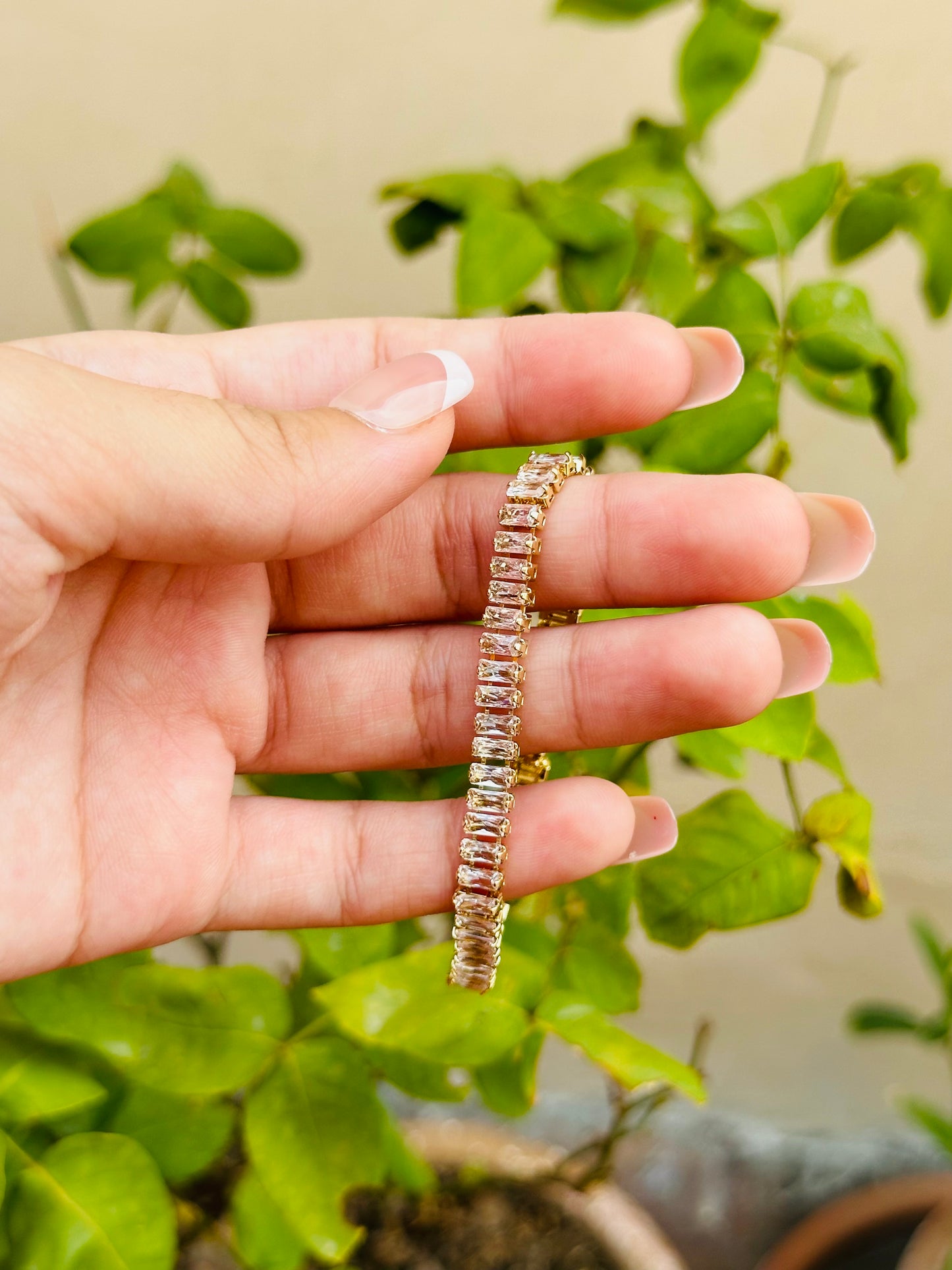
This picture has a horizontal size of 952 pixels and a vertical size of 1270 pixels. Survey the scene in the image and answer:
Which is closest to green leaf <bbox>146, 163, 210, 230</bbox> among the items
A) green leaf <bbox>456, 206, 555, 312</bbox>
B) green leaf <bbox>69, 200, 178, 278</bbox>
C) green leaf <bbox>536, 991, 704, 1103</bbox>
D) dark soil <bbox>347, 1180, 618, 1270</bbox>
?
green leaf <bbox>69, 200, 178, 278</bbox>

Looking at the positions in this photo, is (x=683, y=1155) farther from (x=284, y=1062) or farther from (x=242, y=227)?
(x=242, y=227)

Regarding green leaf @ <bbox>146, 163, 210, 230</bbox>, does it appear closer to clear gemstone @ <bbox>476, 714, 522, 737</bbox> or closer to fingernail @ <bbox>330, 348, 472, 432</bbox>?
fingernail @ <bbox>330, 348, 472, 432</bbox>

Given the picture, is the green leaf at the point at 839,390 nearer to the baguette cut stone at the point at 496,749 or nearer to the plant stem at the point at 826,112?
the baguette cut stone at the point at 496,749

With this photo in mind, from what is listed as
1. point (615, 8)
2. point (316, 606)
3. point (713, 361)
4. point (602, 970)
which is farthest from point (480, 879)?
point (615, 8)

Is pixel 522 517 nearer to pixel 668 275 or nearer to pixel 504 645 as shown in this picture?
pixel 504 645

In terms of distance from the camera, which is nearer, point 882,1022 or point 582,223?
point 582,223

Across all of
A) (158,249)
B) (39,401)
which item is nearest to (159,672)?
(39,401)
